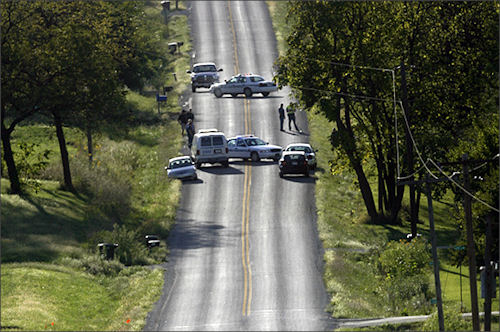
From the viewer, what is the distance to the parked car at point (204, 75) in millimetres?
75812

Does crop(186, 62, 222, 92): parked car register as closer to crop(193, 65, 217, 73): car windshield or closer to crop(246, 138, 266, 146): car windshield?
crop(193, 65, 217, 73): car windshield

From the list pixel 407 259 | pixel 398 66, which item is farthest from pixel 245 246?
pixel 398 66

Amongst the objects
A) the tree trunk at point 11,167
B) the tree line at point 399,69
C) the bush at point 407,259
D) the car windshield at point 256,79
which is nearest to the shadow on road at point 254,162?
the tree line at point 399,69

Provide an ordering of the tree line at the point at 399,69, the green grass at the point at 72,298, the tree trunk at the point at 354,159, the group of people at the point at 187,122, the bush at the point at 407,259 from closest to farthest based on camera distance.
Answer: the green grass at the point at 72,298, the bush at the point at 407,259, the tree line at the point at 399,69, the tree trunk at the point at 354,159, the group of people at the point at 187,122

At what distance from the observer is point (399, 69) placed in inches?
1709

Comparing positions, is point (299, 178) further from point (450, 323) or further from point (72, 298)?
point (450, 323)

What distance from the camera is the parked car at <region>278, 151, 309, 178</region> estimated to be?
53.3 m

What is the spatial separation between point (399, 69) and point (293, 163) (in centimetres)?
1195

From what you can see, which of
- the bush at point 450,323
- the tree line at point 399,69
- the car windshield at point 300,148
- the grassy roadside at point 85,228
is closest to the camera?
the bush at point 450,323

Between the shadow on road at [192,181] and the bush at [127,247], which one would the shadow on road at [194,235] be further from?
the shadow on road at [192,181]

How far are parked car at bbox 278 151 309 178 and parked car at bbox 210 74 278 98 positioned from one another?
1890 centimetres

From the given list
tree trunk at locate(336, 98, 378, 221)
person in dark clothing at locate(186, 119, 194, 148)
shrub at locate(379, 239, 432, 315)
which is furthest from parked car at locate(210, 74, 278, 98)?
shrub at locate(379, 239, 432, 315)

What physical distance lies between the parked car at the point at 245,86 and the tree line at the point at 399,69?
24092 mm

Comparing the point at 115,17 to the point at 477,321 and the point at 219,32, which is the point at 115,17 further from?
the point at 477,321
